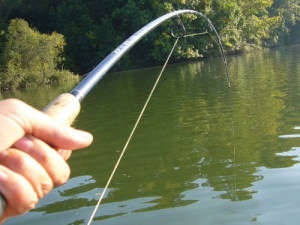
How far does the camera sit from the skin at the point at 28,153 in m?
1.17

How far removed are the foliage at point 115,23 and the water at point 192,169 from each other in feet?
105

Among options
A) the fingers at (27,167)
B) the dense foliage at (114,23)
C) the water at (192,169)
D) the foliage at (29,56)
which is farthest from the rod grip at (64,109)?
the dense foliage at (114,23)

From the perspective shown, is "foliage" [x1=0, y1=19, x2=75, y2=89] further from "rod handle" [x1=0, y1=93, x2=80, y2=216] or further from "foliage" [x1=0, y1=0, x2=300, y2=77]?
"rod handle" [x1=0, y1=93, x2=80, y2=216]

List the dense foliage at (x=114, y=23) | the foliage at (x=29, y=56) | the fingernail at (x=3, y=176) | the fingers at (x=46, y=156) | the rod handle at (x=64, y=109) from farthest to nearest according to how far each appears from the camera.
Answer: the dense foliage at (x=114, y=23)
the foliage at (x=29, y=56)
the rod handle at (x=64, y=109)
the fingers at (x=46, y=156)
the fingernail at (x=3, y=176)

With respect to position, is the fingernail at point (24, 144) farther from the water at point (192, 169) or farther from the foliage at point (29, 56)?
the foliage at point (29, 56)

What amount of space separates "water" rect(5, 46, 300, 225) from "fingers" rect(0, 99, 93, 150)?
5317mm

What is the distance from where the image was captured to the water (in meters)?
6.93

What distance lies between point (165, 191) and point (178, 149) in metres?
2.81

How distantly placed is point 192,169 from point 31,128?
796 cm

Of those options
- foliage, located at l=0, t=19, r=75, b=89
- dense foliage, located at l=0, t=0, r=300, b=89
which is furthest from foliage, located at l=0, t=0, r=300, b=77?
foliage, located at l=0, t=19, r=75, b=89

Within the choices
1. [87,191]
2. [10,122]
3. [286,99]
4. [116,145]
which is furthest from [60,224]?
[286,99]

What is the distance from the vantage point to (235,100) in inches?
677

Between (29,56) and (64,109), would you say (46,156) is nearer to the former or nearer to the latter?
(64,109)

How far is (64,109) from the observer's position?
1.56 m
